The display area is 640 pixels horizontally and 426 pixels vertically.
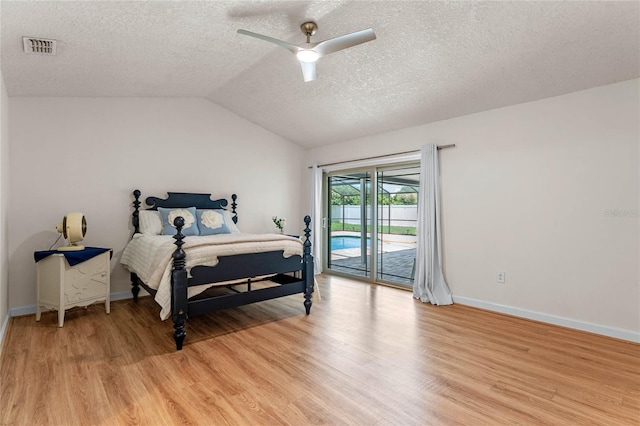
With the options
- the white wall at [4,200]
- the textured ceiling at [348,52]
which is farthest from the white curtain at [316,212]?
the white wall at [4,200]

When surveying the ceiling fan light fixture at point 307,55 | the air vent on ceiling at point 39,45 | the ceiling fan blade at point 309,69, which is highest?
the air vent on ceiling at point 39,45

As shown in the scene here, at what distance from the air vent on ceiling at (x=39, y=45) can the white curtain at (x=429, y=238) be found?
3.96m

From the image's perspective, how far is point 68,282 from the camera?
10.8 ft

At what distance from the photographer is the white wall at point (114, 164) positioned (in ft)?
12.0

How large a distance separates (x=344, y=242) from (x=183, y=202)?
2702mm

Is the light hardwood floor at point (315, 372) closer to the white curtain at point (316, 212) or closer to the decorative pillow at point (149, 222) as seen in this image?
the decorative pillow at point (149, 222)

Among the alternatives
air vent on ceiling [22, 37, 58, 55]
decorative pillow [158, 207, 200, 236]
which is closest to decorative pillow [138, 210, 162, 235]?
decorative pillow [158, 207, 200, 236]

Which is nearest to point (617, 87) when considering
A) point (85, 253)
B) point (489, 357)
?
point (489, 357)

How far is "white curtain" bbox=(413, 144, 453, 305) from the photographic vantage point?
162 inches

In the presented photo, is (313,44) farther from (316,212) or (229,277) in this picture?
(316,212)

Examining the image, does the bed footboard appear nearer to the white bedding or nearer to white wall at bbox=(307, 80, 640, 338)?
the white bedding

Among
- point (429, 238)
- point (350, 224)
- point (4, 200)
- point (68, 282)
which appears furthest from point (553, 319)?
point (4, 200)

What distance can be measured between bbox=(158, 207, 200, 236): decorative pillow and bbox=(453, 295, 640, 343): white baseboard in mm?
3442

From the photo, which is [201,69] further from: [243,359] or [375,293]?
[375,293]
